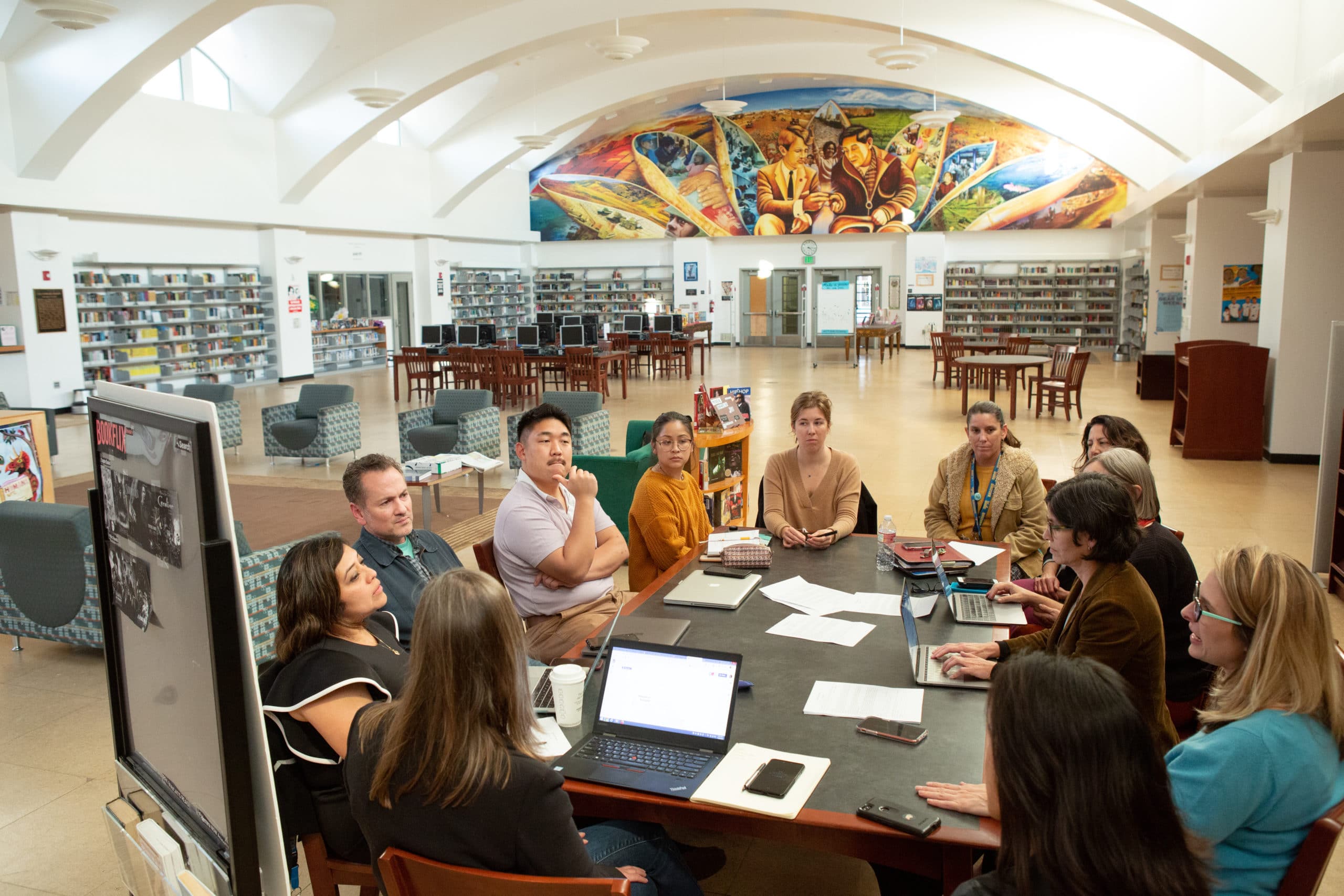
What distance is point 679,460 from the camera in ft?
13.3

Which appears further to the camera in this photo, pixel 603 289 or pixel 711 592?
pixel 603 289

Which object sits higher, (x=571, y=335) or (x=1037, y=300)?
(x=1037, y=300)

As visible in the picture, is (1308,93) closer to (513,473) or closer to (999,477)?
(999,477)

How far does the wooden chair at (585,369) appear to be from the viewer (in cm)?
1431

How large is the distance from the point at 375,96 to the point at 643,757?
45.2 feet

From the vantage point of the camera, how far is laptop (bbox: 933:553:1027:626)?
297 centimetres

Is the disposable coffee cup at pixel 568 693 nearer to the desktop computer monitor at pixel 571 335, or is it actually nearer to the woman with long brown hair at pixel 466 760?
the woman with long brown hair at pixel 466 760

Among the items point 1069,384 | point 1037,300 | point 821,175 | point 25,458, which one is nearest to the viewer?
point 25,458

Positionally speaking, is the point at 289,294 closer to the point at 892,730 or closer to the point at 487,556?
the point at 487,556

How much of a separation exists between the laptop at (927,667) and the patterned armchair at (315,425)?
24.7 feet

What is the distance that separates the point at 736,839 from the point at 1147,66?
13.8 meters

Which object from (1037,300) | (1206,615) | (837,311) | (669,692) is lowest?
(669,692)

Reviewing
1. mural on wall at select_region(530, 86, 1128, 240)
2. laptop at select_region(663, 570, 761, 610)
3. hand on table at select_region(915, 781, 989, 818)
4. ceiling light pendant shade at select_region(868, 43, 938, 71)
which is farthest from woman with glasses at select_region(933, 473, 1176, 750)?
mural on wall at select_region(530, 86, 1128, 240)

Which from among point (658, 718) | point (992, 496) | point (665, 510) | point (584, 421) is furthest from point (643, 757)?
point (584, 421)
